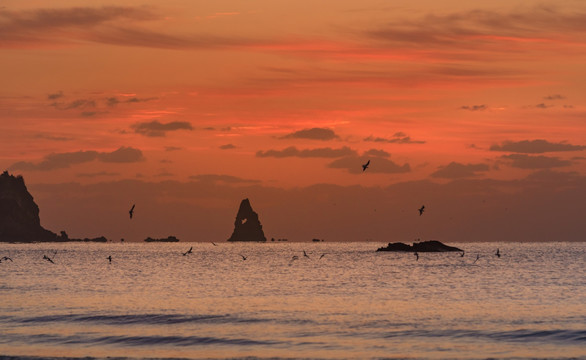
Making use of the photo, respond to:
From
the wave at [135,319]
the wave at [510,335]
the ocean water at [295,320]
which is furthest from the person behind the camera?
the wave at [135,319]

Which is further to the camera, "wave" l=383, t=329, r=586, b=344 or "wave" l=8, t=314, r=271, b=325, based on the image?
"wave" l=8, t=314, r=271, b=325

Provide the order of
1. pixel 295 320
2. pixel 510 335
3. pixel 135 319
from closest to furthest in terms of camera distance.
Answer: pixel 510 335
pixel 295 320
pixel 135 319

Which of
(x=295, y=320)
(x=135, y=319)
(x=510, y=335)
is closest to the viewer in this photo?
(x=510, y=335)

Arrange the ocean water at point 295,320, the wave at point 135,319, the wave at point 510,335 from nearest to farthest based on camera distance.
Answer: the ocean water at point 295,320 < the wave at point 510,335 < the wave at point 135,319

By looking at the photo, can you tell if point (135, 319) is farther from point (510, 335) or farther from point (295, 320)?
point (510, 335)

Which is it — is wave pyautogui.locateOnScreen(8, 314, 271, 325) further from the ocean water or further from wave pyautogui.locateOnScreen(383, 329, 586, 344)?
wave pyautogui.locateOnScreen(383, 329, 586, 344)

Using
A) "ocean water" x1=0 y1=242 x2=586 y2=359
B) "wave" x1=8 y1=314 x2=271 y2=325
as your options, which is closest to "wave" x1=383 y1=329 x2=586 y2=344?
"ocean water" x1=0 y1=242 x2=586 y2=359

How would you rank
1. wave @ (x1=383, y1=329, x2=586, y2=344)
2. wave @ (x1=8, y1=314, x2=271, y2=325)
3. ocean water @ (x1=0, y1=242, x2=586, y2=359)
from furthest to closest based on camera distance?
wave @ (x1=8, y1=314, x2=271, y2=325) → wave @ (x1=383, y1=329, x2=586, y2=344) → ocean water @ (x1=0, y1=242, x2=586, y2=359)

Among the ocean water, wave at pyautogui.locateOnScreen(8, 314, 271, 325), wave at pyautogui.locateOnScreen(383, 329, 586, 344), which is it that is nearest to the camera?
the ocean water

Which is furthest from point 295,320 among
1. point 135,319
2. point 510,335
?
point 510,335

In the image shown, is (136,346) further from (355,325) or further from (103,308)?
(103,308)

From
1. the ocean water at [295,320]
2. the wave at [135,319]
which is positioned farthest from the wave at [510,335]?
the wave at [135,319]

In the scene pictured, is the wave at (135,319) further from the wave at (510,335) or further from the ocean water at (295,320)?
the wave at (510,335)

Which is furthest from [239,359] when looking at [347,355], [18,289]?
[18,289]
